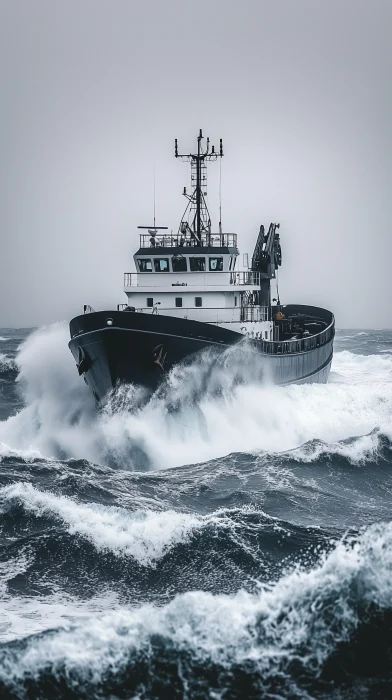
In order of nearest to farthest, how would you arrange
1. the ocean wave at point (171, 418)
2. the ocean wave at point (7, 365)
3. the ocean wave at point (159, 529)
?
the ocean wave at point (159, 529) < the ocean wave at point (171, 418) < the ocean wave at point (7, 365)

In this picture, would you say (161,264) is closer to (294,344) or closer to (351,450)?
(294,344)

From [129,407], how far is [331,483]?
7.81m

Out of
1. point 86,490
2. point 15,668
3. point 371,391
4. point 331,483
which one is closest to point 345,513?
point 331,483

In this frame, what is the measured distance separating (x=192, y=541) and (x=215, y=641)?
5.22 meters

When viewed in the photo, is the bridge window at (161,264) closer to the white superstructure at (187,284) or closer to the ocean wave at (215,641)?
the white superstructure at (187,284)

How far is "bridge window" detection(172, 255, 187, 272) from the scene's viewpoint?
29.6 metres

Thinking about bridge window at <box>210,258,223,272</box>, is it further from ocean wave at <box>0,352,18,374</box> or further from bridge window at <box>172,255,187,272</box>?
ocean wave at <box>0,352,18,374</box>

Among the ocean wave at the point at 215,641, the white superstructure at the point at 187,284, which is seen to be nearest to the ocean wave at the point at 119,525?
the ocean wave at the point at 215,641

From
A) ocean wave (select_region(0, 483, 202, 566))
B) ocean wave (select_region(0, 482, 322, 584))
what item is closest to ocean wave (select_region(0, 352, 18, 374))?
ocean wave (select_region(0, 483, 202, 566))

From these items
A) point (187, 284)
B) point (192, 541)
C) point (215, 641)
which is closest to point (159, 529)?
point (192, 541)

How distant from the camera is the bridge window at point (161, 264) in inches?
1174

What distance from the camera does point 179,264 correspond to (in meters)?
29.8

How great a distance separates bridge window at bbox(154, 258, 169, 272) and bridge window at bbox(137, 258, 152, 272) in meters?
0.25

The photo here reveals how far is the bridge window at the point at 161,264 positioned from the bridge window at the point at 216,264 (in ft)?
6.07
